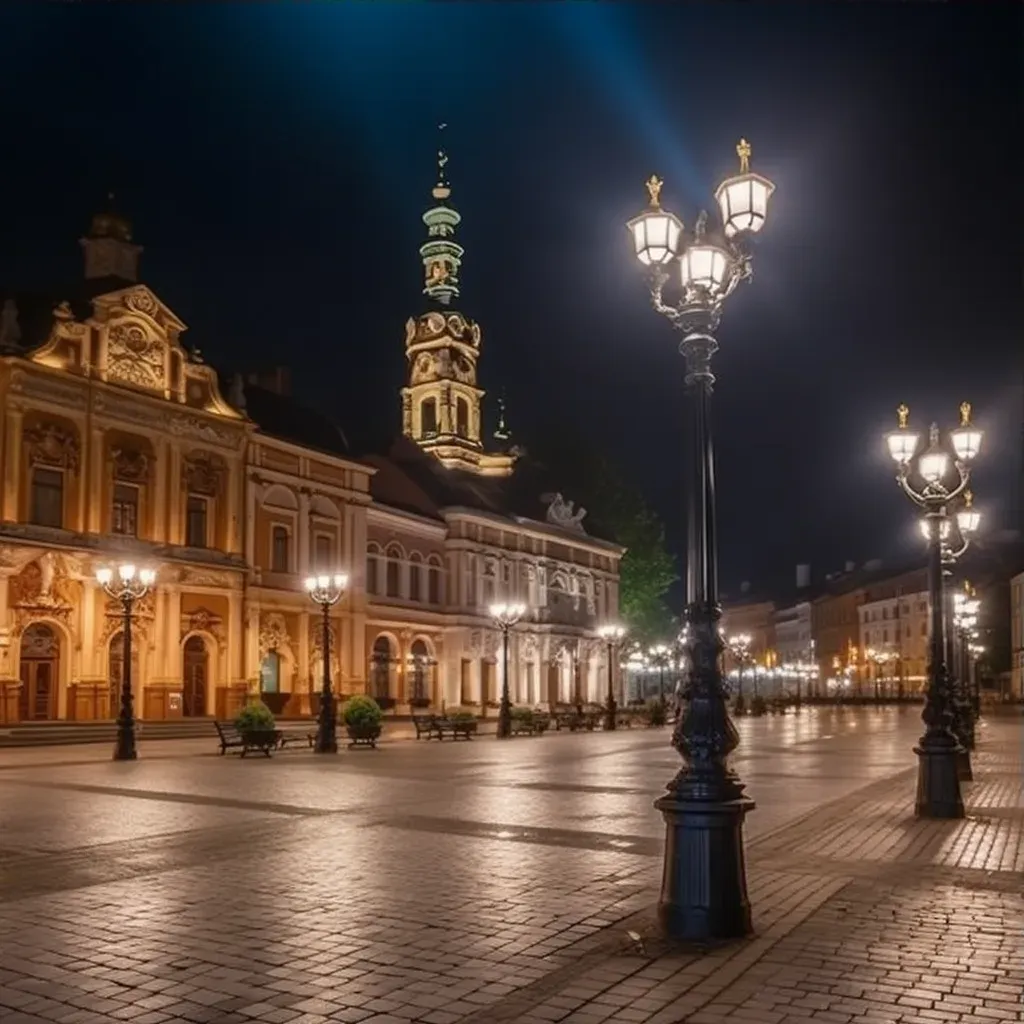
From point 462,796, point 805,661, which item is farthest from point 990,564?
point 462,796

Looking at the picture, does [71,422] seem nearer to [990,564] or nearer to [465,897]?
[465,897]

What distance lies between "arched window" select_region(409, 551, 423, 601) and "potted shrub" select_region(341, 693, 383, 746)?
2511 cm

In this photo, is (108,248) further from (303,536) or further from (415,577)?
(415,577)

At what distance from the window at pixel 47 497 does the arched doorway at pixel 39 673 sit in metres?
3.36

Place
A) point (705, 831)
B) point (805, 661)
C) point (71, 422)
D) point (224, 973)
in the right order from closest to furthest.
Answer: point (224, 973), point (705, 831), point (71, 422), point (805, 661)

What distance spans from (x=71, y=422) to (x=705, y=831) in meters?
35.4

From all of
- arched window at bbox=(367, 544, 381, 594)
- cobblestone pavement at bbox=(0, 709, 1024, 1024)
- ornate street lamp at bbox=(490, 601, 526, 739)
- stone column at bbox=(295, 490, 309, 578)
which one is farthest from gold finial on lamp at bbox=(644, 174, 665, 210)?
arched window at bbox=(367, 544, 381, 594)

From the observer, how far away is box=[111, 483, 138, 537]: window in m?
41.6

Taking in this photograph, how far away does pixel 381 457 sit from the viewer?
216 feet

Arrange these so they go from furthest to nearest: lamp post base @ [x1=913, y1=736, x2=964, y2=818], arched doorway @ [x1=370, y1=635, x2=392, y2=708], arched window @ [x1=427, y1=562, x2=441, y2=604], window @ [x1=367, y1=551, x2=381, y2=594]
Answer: arched window @ [x1=427, y1=562, x2=441, y2=604]
window @ [x1=367, y1=551, x2=381, y2=594]
arched doorway @ [x1=370, y1=635, x2=392, y2=708]
lamp post base @ [x1=913, y1=736, x2=964, y2=818]

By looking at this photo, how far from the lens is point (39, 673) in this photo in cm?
3825

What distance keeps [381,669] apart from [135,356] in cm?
2054

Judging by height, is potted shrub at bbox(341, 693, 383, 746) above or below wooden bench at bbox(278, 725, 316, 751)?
above

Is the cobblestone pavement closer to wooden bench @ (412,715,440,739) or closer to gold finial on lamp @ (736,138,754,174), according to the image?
gold finial on lamp @ (736,138,754,174)
